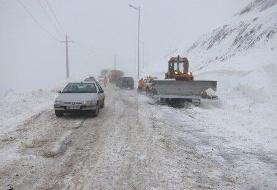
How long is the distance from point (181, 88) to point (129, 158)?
13326mm

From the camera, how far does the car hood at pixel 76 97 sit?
52.5ft

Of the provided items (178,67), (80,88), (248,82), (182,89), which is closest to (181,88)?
(182,89)

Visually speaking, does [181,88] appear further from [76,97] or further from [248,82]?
[76,97]

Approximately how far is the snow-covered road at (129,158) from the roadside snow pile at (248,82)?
1246 millimetres

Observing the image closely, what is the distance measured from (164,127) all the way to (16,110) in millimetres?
7866

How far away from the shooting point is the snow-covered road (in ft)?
23.8

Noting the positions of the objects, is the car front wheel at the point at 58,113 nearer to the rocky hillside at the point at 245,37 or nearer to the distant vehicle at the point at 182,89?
the distant vehicle at the point at 182,89

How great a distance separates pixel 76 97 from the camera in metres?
16.4

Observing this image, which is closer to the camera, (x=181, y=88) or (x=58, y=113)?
(x=58, y=113)

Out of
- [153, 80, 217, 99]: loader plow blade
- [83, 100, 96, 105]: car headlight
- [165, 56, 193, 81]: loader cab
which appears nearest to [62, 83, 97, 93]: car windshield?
[83, 100, 96, 105]: car headlight

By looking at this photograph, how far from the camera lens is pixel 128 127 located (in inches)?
528

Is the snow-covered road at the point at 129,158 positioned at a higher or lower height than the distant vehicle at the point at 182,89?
lower

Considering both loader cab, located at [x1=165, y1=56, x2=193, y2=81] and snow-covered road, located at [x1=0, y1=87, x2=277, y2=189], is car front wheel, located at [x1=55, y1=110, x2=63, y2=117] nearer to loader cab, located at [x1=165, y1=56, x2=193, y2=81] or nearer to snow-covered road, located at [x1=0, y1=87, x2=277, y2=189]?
snow-covered road, located at [x1=0, y1=87, x2=277, y2=189]

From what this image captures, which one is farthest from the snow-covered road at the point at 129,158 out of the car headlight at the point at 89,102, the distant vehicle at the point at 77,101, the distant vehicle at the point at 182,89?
the distant vehicle at the point at 182,89
